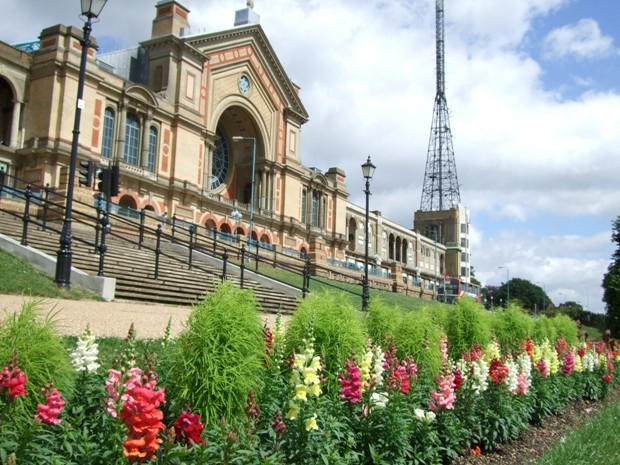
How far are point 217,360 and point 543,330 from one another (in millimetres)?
10237

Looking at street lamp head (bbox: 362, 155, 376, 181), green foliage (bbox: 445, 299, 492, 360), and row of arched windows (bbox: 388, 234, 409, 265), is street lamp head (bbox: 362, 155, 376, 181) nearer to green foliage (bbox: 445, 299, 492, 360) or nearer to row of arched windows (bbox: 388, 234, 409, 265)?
green foliage (bbox: 445, 299, 492, 360)

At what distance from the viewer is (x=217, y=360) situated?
3.87 metres

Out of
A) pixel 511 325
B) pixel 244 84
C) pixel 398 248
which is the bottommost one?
pixel 511 325

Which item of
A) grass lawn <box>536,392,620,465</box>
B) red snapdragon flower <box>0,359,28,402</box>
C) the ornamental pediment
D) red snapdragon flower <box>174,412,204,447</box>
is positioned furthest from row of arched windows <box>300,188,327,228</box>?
red snapdragon flower <box>0,359,28,402</box>

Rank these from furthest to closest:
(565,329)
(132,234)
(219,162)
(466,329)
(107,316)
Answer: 1. (219,162)
2. (132,234)
3. (565,329)
4. (107,316)
5. (466,329)

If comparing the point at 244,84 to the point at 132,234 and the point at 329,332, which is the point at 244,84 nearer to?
the point at 132,234

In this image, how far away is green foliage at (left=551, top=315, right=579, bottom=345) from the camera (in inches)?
543

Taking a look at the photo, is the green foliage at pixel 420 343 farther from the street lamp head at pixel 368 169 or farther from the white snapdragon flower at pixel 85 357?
the street lamp head at pixel 368 169

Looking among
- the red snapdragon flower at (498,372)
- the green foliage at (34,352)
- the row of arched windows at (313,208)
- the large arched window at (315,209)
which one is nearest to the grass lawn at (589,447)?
the red snapdragon flower at (498,372)

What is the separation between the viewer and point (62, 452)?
3.20m

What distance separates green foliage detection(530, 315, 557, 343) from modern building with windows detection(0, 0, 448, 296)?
1750cm

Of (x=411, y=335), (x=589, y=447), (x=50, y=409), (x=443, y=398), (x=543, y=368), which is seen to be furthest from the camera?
(x=543, y=368)

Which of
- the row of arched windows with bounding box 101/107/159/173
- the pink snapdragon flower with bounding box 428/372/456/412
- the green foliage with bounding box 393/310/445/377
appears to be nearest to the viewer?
the pink snapdragon flower with bounding box 428/372/456/412

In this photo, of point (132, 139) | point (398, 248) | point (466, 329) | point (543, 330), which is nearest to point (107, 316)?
point (466, 329)
